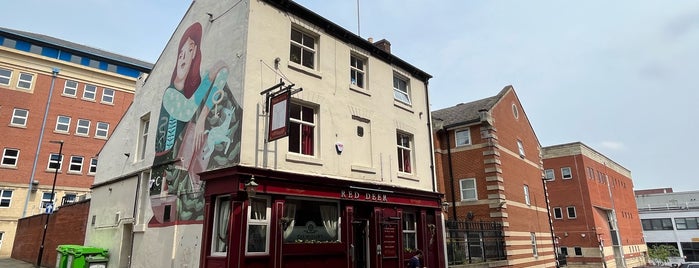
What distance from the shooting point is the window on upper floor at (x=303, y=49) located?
13494 millimetres

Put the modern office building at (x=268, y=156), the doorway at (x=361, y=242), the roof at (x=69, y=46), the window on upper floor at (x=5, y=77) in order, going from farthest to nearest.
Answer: the roof at (x=69, y=46) < the window on upper floor at (x=5, y=77) < the doorway at (x=361, y=242) < the modern office building at (x=268, y=156)

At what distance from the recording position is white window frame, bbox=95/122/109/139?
39603 mm

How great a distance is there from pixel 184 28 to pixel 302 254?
10324mm

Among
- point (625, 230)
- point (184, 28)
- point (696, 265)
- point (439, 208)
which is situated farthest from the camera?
point (625, 230)

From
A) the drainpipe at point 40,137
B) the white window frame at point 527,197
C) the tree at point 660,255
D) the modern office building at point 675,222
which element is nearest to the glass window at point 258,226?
the white window frame at point 527,197

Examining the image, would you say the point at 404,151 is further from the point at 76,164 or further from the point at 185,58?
the point at 76,164

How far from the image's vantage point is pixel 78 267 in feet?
47.4

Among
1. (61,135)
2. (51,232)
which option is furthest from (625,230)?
(61,135)

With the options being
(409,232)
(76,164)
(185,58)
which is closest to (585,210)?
(409,232)

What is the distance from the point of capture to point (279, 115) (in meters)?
10.9

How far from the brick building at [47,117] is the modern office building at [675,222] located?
83734 mm

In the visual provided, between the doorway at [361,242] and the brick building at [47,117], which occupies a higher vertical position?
the brick building at [47,117]

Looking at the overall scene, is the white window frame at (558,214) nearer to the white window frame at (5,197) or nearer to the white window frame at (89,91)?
the white window frame at (89,91)

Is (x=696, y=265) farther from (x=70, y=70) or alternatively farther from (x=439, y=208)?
(x=70, y=70)
